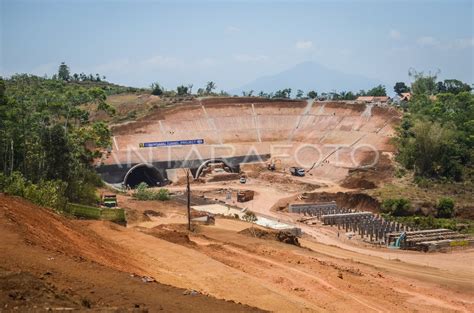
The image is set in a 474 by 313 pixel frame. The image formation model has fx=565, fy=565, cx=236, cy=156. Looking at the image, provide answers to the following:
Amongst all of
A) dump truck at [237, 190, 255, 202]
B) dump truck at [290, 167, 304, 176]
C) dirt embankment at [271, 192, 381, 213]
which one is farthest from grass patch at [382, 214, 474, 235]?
dump truck at [290, 167, 304, 176]

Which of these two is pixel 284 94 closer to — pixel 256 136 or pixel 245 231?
pixel 256 136

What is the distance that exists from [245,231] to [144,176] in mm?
42735

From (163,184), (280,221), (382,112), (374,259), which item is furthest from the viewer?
(382,112)

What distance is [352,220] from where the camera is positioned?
53.1 meters

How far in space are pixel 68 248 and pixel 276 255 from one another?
37.8 ft

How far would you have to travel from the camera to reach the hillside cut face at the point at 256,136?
76812 mm

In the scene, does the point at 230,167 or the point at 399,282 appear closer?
the point at 399,282

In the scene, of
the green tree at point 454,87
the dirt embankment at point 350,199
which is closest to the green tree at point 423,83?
the green tree at point 454,87

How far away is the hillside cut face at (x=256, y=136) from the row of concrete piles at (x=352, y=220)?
15886 millimetres

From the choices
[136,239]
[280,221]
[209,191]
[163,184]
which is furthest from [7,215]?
[163,184]

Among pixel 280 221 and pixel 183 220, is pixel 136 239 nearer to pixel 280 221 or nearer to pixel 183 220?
pixel 183 220

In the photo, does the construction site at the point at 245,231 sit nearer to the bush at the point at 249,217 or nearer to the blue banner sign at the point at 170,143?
the blue banner sign at the point at 170,143

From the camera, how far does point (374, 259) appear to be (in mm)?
36594

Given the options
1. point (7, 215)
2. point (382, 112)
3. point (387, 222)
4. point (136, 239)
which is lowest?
point (387, 222)
